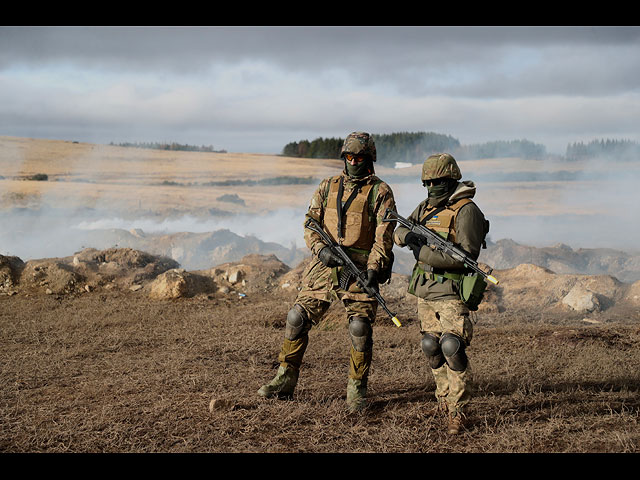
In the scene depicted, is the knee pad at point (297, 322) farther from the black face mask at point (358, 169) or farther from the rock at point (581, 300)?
the rock at point (581, 300)

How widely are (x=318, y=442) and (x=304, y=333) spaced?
1.17 m

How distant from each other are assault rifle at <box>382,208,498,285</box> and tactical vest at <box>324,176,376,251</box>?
254 mm

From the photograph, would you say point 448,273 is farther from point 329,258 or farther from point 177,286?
point 177,286

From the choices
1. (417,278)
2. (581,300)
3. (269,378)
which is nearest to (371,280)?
(417,278)

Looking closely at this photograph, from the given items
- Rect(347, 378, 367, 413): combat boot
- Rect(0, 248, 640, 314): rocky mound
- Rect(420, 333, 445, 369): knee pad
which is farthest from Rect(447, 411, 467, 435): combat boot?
Rect(0, 248, 640, 314): rocky mound

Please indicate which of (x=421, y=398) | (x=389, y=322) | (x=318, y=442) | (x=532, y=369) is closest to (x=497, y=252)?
(x=389, y=322)

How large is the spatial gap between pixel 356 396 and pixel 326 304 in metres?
0.94

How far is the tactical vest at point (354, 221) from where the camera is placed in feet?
19.5

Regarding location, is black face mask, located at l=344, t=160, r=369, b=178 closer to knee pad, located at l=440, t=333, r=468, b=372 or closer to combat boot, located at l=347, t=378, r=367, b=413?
knee pad, located at l=440, t=333, r=468, b=372

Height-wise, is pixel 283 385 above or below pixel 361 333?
below

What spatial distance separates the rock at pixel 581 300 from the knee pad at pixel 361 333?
26.3 ft

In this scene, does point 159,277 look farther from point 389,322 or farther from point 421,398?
point 421,398

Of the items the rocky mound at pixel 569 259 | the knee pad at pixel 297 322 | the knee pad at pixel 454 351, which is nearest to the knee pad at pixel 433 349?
the knee pad at pixel 454 351

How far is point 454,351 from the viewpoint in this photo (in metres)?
5.22
